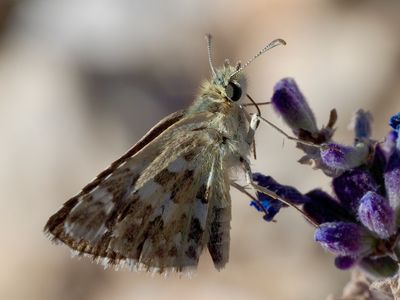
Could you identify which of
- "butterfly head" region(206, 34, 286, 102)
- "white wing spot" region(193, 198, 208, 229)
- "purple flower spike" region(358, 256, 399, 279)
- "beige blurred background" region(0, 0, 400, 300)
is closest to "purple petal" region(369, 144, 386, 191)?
"purple flower spike" region(358, 256, 399, 279)

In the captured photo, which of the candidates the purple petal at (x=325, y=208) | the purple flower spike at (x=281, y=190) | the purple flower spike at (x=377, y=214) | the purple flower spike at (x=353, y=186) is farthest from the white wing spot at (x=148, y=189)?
the purple flower spike at (x=377, y=214)

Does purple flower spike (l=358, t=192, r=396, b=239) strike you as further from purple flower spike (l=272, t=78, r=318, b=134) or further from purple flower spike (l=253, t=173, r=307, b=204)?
purple flower spike (l=272, t=78, r=318, b=134)

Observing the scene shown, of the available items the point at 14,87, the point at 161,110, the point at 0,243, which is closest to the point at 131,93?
the point at 161,110

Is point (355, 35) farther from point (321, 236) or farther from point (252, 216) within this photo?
point (321, 236)

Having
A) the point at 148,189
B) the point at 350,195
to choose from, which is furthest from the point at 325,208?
the point at 148,189

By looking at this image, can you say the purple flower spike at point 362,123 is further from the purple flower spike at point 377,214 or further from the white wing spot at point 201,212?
the white wing spot at point 201,212

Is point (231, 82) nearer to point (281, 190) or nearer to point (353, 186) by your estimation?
point (281, 190)
